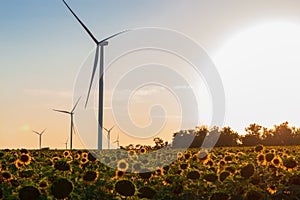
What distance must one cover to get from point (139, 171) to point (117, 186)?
600cm

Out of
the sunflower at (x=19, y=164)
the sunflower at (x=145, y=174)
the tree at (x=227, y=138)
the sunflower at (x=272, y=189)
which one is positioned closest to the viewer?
the sunflower at (x=272, y=189)

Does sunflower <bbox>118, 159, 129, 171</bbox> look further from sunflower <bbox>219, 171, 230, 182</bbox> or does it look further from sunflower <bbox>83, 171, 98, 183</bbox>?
sunflower <bbox>219, 171, 230, 182</bbox>

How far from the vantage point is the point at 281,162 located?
1994 cm

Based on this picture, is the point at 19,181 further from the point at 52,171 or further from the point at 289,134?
the point at 289,134

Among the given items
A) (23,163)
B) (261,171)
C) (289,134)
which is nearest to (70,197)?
(261,171)

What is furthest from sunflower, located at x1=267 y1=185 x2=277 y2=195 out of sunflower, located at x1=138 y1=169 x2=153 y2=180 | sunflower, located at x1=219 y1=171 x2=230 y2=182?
sunflower, located at x1=138 y1=169 x2=153 y2=180

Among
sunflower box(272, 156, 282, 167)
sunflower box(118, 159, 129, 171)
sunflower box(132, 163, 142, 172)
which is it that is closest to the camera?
sunflower box(272, 156, 282, 167)

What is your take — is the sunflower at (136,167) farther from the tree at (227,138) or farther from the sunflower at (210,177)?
the tree at (227,138)

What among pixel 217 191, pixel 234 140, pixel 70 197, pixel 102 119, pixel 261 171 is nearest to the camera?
pixel 70 197

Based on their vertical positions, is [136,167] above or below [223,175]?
above

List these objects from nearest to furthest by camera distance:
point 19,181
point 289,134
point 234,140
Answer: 1. point 19,181
2. point 234,140
3. point 289,134

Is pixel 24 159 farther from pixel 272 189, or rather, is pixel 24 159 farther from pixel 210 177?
pixel 272 189

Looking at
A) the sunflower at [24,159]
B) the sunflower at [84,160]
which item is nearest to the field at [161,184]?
the sunflower at [84,160]

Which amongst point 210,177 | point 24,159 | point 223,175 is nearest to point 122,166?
point 210,177
